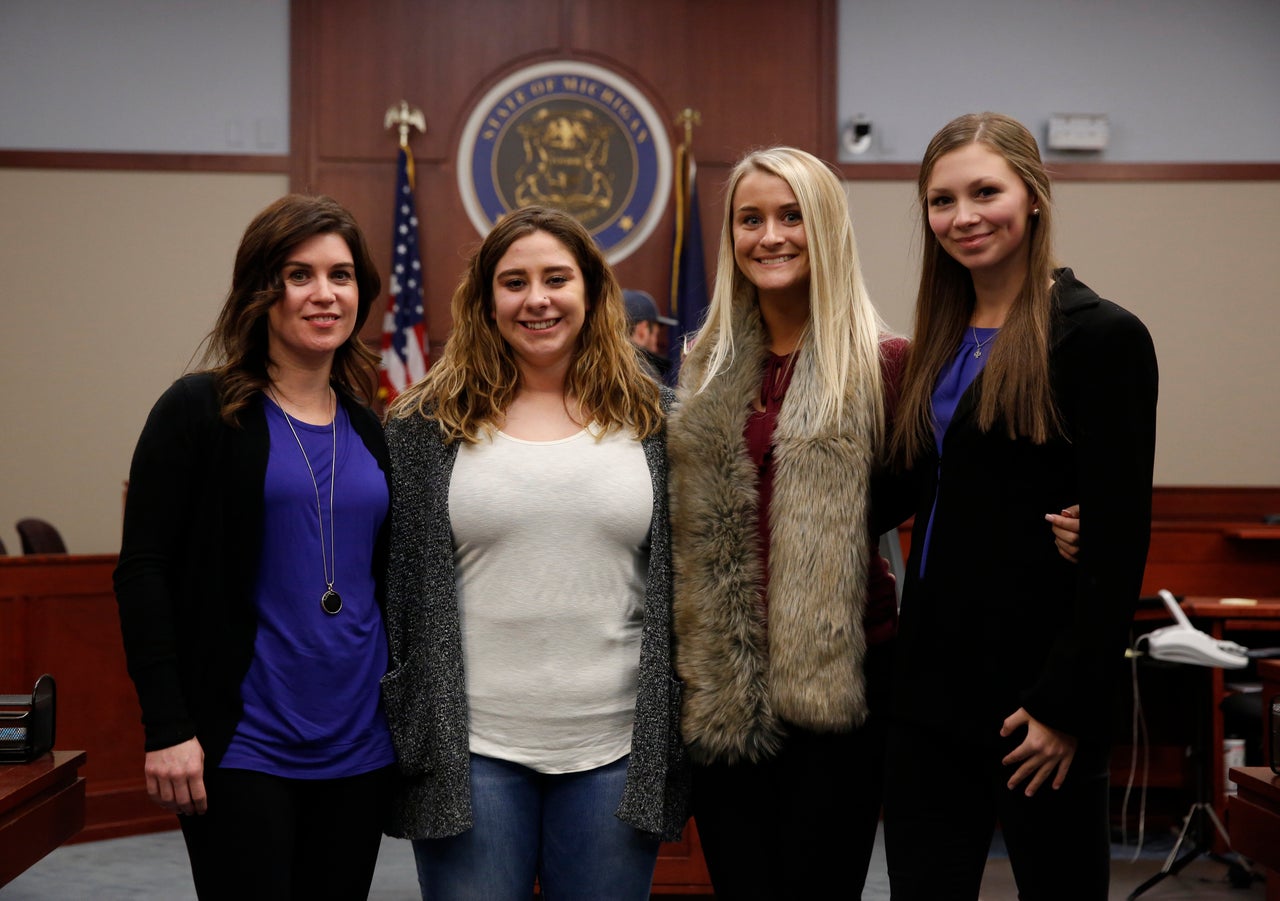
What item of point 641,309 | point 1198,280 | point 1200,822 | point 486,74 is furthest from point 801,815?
point 1198,280

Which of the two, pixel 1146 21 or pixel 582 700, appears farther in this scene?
pixel 1146 21

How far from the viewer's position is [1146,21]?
21.0 ft

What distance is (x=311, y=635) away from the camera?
1810 mm

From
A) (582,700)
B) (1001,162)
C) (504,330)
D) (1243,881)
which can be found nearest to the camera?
(1001,162)

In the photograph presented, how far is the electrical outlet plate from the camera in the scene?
636 cm

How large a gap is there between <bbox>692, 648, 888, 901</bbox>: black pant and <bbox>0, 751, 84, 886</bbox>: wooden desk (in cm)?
111

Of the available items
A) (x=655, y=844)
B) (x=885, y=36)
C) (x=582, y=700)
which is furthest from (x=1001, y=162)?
(x=885, y=36)

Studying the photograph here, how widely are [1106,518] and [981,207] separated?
0.46 meters

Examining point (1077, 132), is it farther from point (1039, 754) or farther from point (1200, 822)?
point (1039, 754)

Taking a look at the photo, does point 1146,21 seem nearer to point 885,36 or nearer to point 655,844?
point 885,36

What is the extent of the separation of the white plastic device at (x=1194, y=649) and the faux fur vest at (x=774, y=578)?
2.44 meters

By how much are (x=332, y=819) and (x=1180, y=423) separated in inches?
224

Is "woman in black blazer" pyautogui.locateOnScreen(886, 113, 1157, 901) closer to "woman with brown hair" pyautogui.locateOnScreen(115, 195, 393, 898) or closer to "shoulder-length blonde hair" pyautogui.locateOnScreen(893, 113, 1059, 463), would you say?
"shoulder-length blonde hair" pyautogui.locateOnScreen(893, 113, 1059, 463)

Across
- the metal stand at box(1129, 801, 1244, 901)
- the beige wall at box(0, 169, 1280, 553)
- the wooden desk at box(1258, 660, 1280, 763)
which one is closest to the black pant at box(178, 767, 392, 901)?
the wooden desk at box(1258, 660, 1280, 763)
